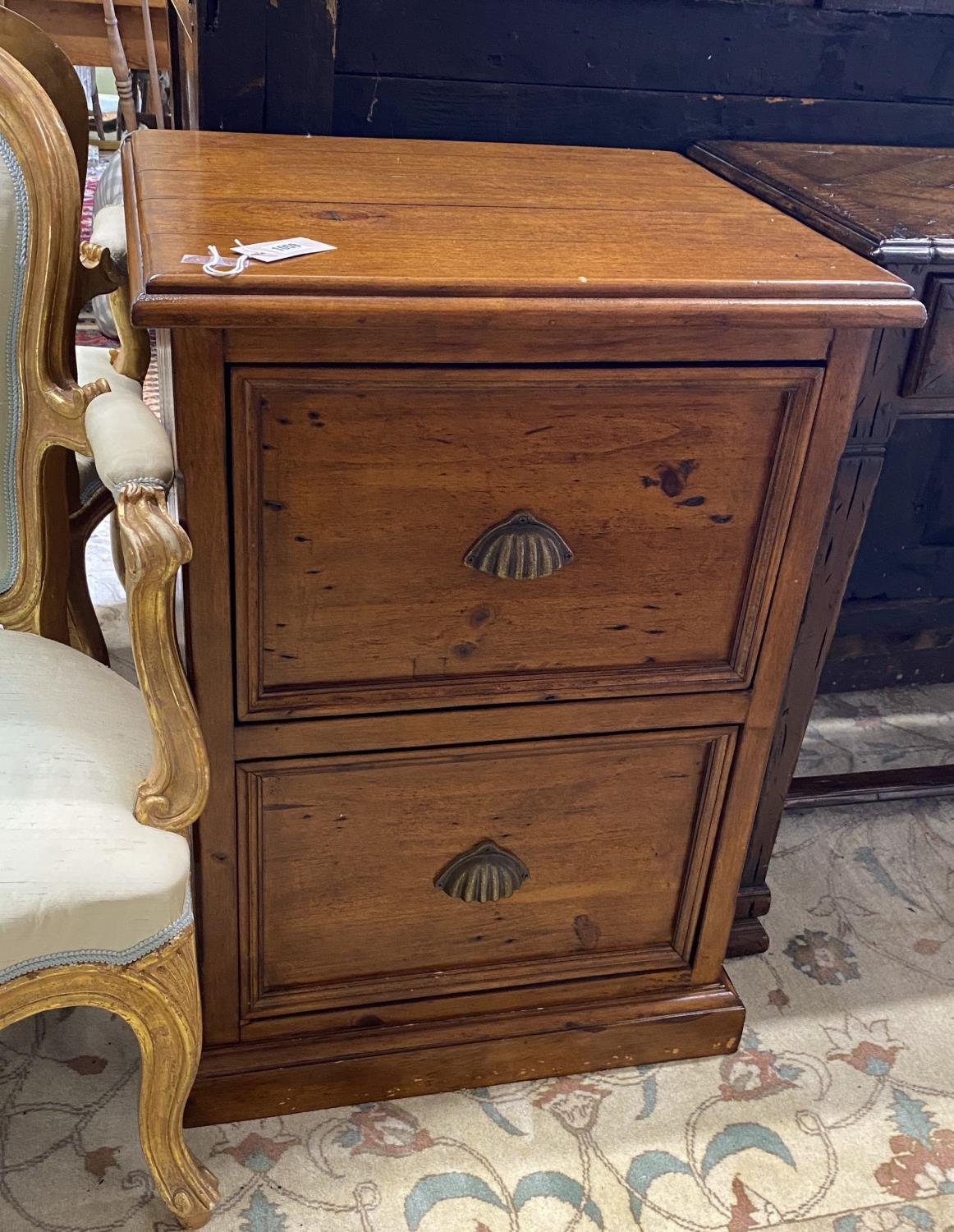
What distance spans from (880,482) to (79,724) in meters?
1.19

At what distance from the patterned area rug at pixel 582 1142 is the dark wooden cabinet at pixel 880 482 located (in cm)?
18

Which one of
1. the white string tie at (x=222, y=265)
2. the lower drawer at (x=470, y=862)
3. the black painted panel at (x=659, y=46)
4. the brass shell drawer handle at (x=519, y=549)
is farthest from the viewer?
the black painted panel at (x=659, y=46)

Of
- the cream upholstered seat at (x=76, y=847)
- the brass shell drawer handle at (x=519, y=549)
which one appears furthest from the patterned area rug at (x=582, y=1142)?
the brass shell drawer handle at (x=519, y=549)

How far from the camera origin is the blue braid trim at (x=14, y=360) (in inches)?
36.9

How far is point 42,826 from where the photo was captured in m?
0.81

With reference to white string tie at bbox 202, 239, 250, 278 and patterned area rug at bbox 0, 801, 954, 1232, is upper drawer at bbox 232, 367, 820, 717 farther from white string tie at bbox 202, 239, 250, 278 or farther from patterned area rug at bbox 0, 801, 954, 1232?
patterned area rug at bbox 0, 801, 954, 1232

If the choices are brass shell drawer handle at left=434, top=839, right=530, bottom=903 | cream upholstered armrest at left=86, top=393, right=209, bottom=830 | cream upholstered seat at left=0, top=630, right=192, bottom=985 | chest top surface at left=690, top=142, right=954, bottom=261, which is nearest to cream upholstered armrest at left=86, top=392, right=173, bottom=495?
cream upholstered armrest at left=86, top=393, right=209, bottom=830

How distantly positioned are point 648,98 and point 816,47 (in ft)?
0.67

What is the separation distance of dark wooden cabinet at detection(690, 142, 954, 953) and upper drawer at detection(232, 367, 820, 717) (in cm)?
17

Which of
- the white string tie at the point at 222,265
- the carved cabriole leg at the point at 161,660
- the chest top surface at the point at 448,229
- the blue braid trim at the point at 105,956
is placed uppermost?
the white string tie at the point at 222,265

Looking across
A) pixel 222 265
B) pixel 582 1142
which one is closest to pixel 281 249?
pixel 222 265

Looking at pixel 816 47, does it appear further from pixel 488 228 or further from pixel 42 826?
pixel 42 826

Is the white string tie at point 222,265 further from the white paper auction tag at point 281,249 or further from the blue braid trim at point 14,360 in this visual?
the blue braid trim at point 14,360

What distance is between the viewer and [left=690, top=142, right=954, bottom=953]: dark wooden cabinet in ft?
3.35
